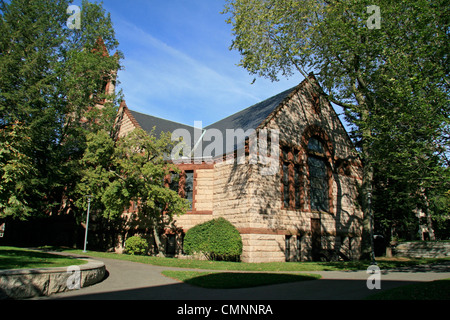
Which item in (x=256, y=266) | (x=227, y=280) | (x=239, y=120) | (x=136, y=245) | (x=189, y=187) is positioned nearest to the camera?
(x=227, y=280)

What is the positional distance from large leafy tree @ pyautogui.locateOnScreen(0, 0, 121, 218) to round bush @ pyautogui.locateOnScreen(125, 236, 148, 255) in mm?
6742

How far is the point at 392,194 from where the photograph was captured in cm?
2689

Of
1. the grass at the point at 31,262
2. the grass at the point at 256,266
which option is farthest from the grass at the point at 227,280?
the grass at the point at 31,262

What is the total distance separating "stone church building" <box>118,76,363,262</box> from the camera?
19.8 meters

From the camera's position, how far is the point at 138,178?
20.1m

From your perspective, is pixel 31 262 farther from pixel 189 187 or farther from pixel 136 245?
pixel 189 187

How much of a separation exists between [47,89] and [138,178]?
468 inches

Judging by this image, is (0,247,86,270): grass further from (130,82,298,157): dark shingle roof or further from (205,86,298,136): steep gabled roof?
(205,86,298,136): steep gabled roof

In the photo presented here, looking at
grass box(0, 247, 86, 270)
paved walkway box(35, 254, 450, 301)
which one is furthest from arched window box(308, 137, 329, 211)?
grass box(0, 247, 86, 270)

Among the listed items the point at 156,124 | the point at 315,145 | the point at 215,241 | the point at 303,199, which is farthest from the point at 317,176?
the point at 156,124

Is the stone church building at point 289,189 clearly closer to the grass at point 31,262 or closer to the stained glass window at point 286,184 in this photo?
the stained glass window at point 286,184

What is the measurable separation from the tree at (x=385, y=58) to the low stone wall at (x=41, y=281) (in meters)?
11.9
